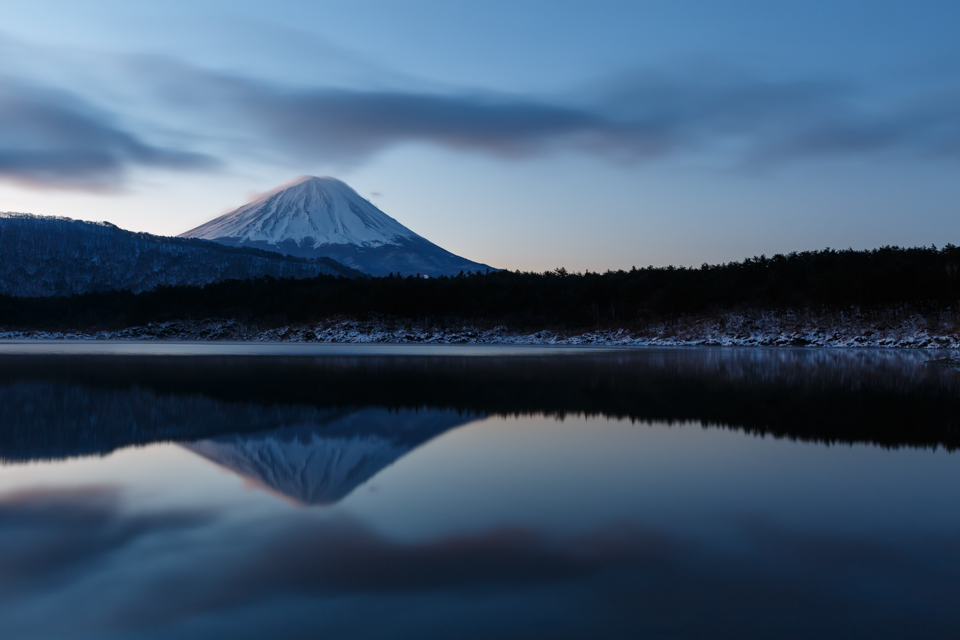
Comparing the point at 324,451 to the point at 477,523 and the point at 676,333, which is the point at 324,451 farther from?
the point at 676,333

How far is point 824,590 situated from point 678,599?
937 millimetres

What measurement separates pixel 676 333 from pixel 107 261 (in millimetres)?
159931

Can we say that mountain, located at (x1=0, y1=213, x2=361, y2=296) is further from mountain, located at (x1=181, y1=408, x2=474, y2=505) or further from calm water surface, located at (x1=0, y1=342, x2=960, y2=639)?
calm water surface, located at (x1=0, y1=342, x2=960, y2=639)

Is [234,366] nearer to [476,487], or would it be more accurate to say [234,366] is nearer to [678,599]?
[476,487]

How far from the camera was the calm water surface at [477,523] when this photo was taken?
394 cm

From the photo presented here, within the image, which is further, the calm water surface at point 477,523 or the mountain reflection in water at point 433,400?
the mountain reflection in water at point 433,400

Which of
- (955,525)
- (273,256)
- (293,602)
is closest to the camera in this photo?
(293,602)

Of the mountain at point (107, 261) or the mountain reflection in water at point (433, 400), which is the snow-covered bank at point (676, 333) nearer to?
the mountain reflection in water at point (433, 400)

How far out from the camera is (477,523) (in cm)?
574

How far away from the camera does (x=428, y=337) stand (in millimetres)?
62781

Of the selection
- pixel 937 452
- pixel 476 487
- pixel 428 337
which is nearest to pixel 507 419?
pixel 476 487

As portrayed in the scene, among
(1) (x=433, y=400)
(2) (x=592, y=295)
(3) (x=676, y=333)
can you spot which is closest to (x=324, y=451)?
(1) (x=433, y=400)

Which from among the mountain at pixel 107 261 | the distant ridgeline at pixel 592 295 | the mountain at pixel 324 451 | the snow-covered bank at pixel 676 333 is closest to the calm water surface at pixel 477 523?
the mountain at pixel 324 451

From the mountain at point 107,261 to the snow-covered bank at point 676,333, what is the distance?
92838 millimetres
